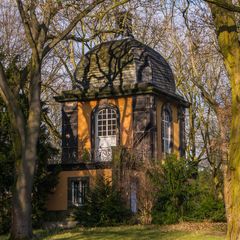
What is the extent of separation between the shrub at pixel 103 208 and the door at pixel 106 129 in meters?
5.43

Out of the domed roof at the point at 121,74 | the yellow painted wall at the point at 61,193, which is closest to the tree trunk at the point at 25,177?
the yellow painted wall at the point at 61,193

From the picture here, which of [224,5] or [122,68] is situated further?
[122,68]

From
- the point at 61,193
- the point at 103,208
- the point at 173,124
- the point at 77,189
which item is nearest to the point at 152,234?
the point at 103,208

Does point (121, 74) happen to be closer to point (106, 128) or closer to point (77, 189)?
point (106, 128)

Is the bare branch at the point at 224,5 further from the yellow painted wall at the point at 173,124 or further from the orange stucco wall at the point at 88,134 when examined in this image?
the yellow painted wall at the point at 173,124

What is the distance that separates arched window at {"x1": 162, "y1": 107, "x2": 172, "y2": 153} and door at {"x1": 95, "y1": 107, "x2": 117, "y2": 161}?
2.69 metres

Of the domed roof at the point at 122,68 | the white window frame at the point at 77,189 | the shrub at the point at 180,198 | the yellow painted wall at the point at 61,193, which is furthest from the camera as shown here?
the domed roof at the point at 122,68

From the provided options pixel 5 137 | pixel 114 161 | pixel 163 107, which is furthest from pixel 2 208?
pixel 163 107

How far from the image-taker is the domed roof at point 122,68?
101ft

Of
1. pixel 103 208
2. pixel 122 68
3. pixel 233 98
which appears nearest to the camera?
pixel 233 98

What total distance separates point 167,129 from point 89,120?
171 inches

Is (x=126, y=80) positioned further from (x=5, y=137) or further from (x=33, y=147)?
(x=33, y=147)

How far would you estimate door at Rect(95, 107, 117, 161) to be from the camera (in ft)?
102

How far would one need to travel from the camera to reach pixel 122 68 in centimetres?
3086
